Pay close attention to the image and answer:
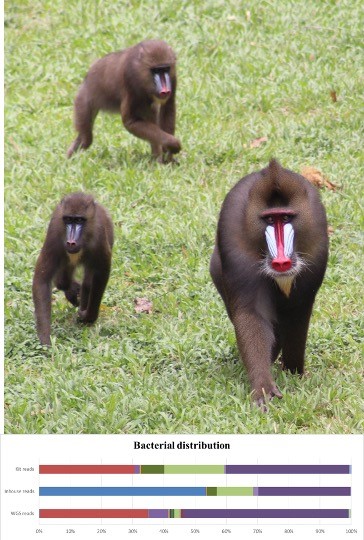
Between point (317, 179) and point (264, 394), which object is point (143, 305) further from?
point (317, 179)

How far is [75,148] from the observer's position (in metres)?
10.3

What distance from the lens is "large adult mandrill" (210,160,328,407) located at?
571 centimetres

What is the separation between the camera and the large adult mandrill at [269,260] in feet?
18.7

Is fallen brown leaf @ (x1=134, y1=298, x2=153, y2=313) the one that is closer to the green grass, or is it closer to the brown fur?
the green grass

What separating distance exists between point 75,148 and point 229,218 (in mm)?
4524

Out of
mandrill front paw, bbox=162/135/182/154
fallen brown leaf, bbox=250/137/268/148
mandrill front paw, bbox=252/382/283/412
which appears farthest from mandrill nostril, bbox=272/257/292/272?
fallen brown leaf, bbox=250/137/268/148

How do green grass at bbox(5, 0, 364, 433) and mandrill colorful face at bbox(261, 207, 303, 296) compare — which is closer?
mandrill colorful face at bbox(261, 207, 303, 296)
